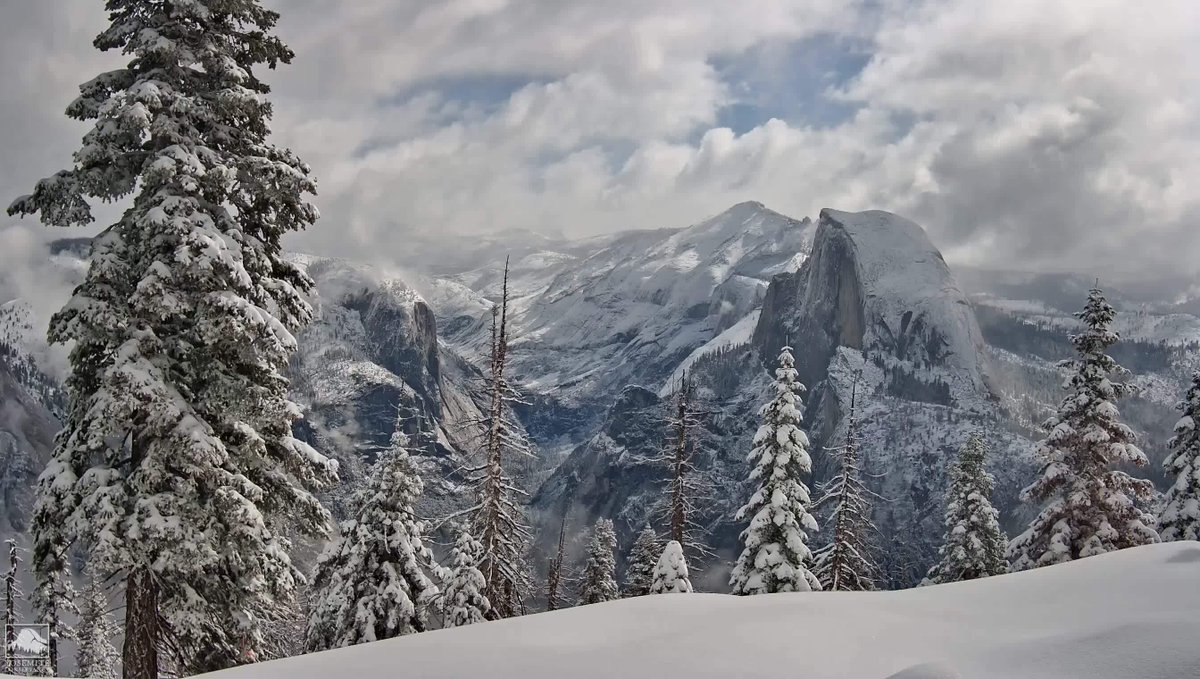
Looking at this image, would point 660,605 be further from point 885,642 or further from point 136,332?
point 136,332

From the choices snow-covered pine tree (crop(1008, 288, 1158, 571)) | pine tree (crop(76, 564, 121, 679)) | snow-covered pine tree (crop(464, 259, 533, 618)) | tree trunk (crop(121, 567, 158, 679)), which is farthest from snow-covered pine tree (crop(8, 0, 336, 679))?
pine tree (crop(76, 564, 121, 679))

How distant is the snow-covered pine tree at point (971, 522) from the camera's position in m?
32.3

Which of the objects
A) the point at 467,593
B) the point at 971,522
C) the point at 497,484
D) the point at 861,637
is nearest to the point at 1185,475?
the point at 971,522

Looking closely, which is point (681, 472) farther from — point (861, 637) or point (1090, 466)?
point (861, 637)

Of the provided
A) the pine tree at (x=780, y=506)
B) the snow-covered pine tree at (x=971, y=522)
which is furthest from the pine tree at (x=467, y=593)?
the snow-covered pine tree at (x=971, y=522)

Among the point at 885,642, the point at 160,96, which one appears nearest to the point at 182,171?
the point at 160,96

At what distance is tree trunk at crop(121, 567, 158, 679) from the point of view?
10.7 m

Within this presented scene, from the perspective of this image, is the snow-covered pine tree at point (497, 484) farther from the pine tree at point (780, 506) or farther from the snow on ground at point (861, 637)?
the snow on ground at point (861, 637)

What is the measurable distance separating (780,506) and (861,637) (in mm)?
17679

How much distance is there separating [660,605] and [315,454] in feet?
20.7

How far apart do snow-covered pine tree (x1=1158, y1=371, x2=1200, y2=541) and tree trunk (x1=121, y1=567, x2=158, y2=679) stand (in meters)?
26.6

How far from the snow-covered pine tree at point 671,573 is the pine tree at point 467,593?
4.91 metres

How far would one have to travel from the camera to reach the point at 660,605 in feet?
29.0

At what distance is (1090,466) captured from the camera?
24.3m
